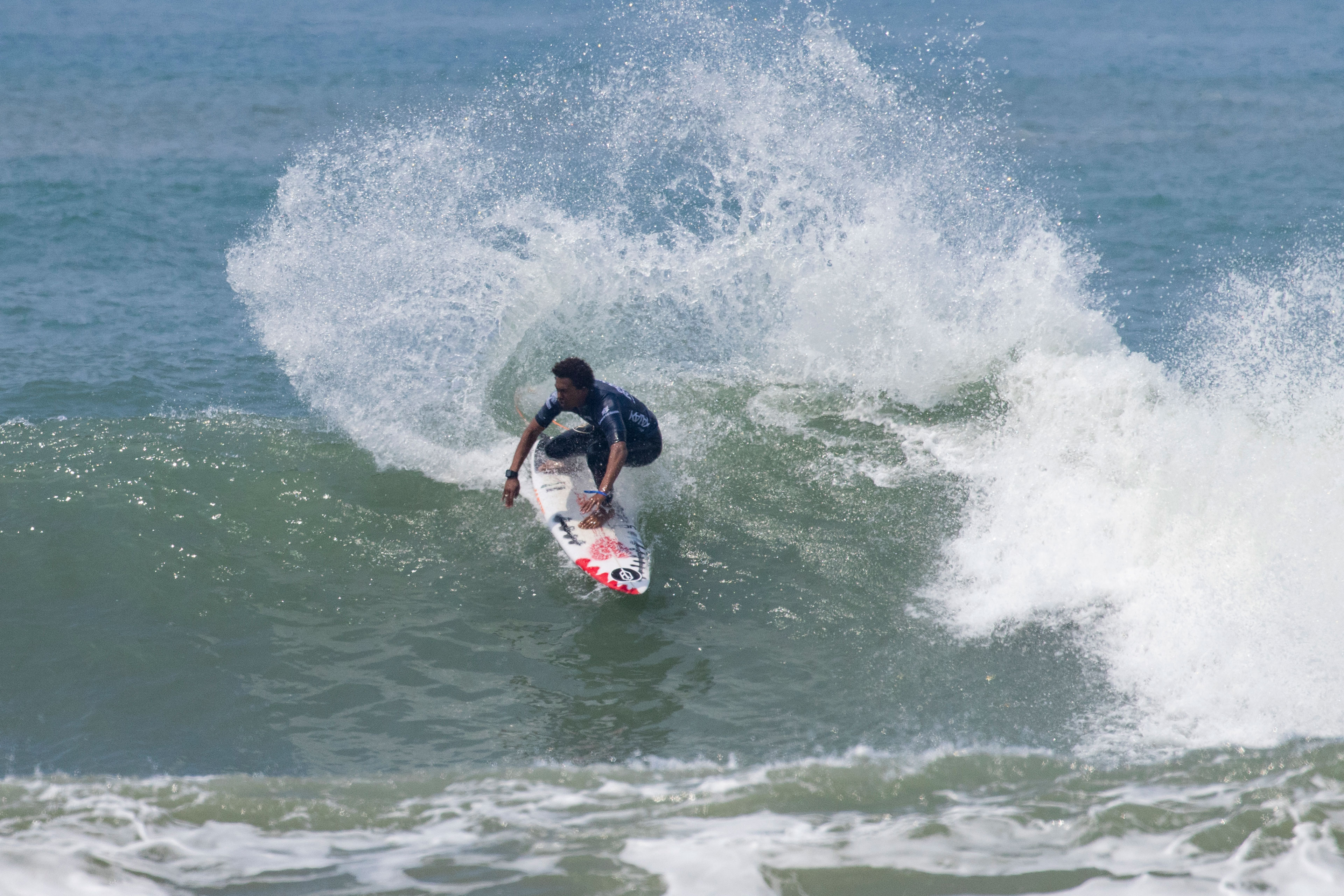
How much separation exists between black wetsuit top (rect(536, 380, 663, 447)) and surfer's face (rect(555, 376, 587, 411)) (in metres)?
0.06

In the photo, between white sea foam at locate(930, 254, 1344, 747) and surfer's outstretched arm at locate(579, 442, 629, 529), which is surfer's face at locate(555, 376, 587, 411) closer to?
surfer's outstretched arm at locate(579, 442, 629, 529)

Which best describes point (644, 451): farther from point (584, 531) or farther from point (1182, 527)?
point (1182, 527)

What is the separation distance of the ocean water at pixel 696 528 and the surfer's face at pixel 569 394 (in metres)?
1.19

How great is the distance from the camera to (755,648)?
7.60 meters

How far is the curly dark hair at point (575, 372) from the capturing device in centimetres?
833

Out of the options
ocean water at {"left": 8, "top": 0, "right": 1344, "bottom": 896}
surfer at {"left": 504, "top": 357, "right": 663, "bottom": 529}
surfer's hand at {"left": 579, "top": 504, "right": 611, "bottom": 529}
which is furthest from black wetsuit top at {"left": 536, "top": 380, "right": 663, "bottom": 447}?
ocean water at {"left": 8, "top": 0, "right": 1344, "bottom": 896}

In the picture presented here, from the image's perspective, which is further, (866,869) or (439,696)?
(439,696)

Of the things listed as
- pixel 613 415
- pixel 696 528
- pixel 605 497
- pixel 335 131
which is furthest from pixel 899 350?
pixel 335 131

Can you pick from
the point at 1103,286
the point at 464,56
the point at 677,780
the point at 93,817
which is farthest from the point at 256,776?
the point at 464,56

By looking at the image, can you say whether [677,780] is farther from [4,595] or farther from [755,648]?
[4,595]

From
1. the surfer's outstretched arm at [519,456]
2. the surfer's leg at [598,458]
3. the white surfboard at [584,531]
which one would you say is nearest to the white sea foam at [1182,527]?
the white surfboard at [584,531]

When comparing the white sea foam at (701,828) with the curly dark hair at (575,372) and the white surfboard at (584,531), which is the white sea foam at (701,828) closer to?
the white surfboard at (584,531)

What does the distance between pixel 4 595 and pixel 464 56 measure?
25.1 metres

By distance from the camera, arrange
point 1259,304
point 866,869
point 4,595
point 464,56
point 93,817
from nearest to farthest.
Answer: point 866,869 → point 93,817 → point 4,595 → point 1259,304 → point 464,56
